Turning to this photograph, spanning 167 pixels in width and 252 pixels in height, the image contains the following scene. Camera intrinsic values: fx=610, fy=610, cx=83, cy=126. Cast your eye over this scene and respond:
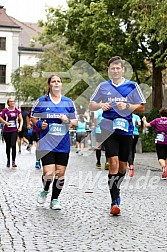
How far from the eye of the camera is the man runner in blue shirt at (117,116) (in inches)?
317

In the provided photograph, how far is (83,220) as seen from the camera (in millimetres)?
7504

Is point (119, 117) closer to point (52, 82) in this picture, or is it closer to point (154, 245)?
point (52, 82)

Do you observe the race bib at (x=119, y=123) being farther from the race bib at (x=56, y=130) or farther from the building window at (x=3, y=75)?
the building window at (x=3, y=75)

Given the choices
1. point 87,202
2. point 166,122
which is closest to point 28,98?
point 166,122

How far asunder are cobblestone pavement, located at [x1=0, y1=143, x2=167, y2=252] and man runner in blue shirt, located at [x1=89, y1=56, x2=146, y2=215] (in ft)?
1.99

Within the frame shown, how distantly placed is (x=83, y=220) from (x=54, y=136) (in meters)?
1.40

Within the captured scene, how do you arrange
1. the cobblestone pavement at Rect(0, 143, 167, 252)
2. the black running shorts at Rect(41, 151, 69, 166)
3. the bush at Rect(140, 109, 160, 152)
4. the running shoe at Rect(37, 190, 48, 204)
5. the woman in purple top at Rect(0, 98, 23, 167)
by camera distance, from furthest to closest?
the bush at Rect(140, 109, 160, 152) → the woman in purple top at Rect(0, 98, 23, 167) → the running shoe at Rect(37, 190, 48, 204) → the black running shorts at Rect(41, 151, 69, 166) → the cobblestone pavement at Rect(0, 143, 167, 252)

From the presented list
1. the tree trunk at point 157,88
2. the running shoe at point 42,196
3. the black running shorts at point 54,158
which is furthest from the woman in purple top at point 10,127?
the tree trunk at point 157,88

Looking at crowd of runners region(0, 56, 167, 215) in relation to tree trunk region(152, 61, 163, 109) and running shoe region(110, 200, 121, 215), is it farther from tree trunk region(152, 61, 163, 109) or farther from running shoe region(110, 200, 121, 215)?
tree trunk region(152, 61, 163, 109)

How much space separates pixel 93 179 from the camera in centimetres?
1334

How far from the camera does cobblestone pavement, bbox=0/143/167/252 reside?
6078 mm

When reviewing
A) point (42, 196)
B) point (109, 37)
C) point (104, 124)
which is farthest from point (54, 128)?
point (109, 37)

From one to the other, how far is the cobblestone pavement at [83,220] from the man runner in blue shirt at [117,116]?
0.61 metres

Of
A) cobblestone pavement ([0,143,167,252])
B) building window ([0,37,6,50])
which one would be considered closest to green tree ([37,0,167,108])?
cobblestone pavement ([0,143,167,252])
